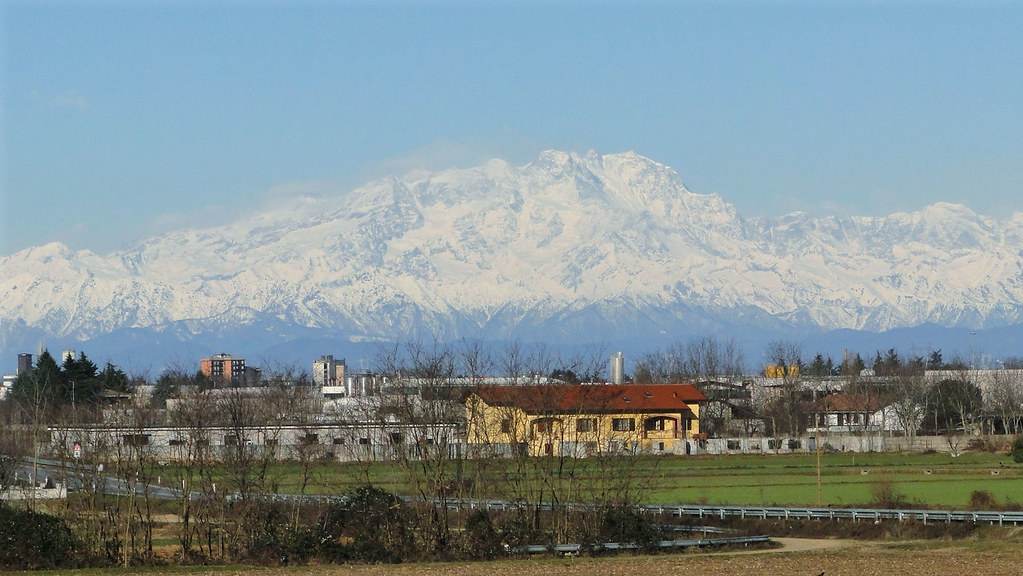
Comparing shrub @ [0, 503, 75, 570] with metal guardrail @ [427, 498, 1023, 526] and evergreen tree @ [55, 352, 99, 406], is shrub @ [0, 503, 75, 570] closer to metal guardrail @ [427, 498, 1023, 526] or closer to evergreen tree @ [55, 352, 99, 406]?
metal guardrail @ [427, 498, 1023, 526]

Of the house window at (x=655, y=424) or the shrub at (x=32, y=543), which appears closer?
the shrub at (x=32, y=543)

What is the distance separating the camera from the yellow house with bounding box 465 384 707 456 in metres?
53.2

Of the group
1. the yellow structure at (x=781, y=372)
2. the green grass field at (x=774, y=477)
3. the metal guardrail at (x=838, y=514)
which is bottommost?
the metal guardrail at (x=838, y=514)

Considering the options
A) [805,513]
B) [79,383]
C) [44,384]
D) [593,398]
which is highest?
[79,383]

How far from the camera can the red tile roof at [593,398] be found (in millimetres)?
59875

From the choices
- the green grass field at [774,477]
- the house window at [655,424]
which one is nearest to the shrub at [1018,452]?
the green grass field at [774,477]

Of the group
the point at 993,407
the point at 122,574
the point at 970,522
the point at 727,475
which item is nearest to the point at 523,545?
the point at 122,574

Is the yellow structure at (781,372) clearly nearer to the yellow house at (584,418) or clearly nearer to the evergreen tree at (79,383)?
the yellow house at (584,418)

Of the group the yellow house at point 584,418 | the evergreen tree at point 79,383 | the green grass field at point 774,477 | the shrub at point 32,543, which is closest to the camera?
the shrub at point 32,543

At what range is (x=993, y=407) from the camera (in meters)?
108

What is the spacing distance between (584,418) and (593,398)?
2.52 m

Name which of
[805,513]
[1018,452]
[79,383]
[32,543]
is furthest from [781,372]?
[32,543]

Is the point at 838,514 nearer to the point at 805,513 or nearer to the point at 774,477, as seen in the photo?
the point at 805,513

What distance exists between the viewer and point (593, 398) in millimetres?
67375
